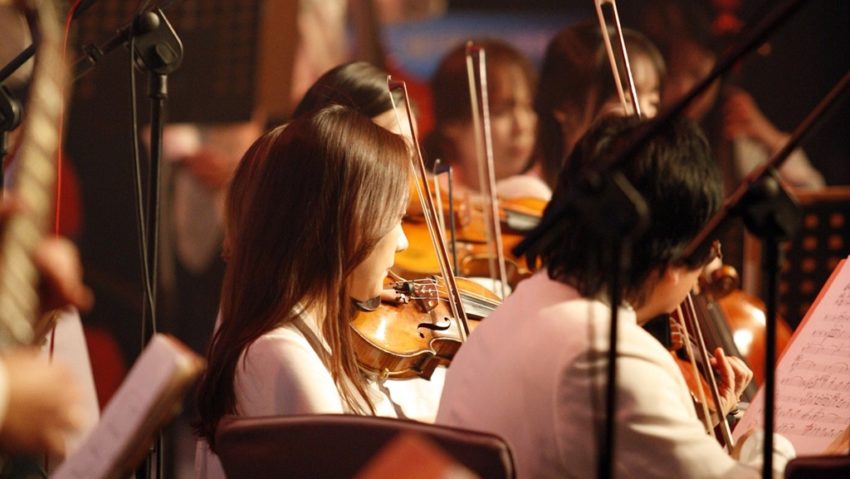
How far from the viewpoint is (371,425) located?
126 centimetres

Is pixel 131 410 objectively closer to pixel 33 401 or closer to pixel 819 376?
pixel 33 401

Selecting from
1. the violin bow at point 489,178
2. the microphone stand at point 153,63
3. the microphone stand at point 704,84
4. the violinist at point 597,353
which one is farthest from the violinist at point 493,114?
the microphone stand at point 704,84

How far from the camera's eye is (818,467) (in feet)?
3.73

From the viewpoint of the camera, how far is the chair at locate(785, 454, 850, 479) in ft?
3.69

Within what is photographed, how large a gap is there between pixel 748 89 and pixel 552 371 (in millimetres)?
2996

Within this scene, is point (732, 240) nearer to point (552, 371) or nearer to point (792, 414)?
point (792, 414)

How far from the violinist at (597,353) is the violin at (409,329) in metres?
0.49

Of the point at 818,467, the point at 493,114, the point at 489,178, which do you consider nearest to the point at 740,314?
the point at 489,178

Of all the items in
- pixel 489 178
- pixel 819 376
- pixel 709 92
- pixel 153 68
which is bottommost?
pixel 489 178

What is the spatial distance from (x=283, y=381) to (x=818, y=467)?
77 centimetres

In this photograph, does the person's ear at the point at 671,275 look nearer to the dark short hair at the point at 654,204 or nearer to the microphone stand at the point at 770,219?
the dark short hair at the point at 654,204

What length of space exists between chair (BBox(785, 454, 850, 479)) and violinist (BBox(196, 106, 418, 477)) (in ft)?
2.40

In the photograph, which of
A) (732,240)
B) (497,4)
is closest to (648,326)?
(732,240)

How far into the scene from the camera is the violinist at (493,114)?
4.05 metres
